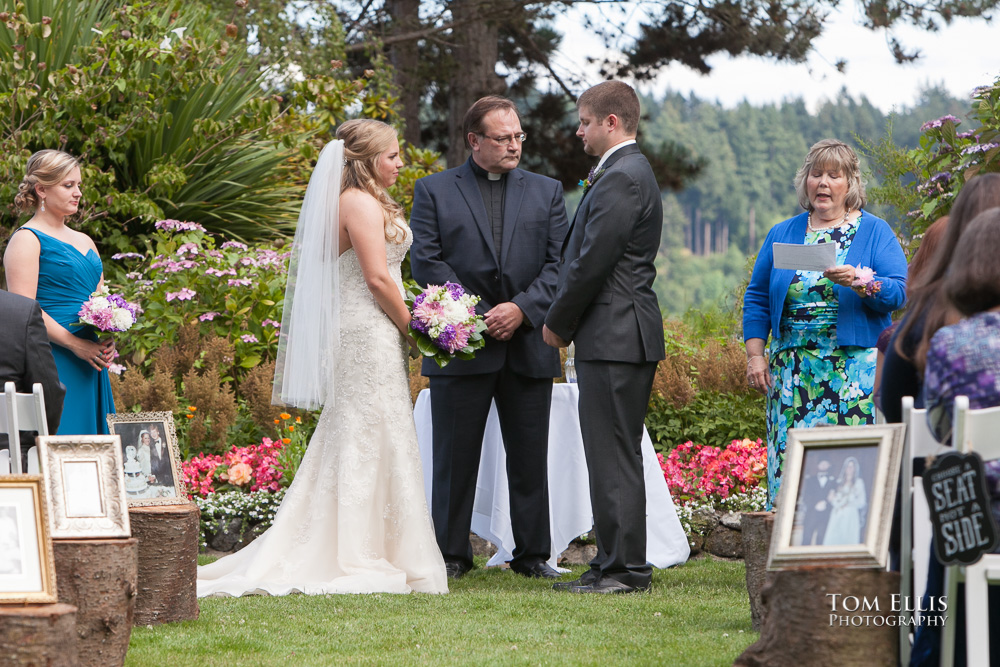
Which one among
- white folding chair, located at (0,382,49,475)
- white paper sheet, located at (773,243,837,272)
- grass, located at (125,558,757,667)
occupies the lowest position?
grass, located at (125,558,757,667)

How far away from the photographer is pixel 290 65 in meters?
11.0

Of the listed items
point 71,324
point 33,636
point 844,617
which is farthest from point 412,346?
point 844,617

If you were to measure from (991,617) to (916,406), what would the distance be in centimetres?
61

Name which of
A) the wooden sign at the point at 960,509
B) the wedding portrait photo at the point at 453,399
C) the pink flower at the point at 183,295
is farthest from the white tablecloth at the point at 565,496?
the wooden sign at the point at 960,509

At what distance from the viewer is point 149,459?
14.3 ft

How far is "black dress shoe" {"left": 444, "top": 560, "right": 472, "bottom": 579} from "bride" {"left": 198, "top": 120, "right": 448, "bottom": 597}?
361mm

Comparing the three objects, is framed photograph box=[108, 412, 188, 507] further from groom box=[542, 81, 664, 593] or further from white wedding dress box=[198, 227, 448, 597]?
groom box=[542, 81, 664, 593]

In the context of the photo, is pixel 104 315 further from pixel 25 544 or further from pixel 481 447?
pixel 25 544

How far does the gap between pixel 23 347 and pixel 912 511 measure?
2902 mm

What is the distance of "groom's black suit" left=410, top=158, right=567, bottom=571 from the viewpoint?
16.9 ft

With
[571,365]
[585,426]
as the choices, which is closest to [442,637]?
[585,426]

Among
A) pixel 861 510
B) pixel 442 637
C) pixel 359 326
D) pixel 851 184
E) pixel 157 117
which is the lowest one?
pixel 442 637

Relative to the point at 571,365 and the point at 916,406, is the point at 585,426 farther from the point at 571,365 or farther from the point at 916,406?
the point at 916,406

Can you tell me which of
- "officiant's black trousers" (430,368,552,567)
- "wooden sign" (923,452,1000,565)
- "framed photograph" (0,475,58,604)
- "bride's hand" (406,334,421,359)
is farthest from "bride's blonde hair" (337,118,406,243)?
"wooden sign" (923,452,1000,565)
